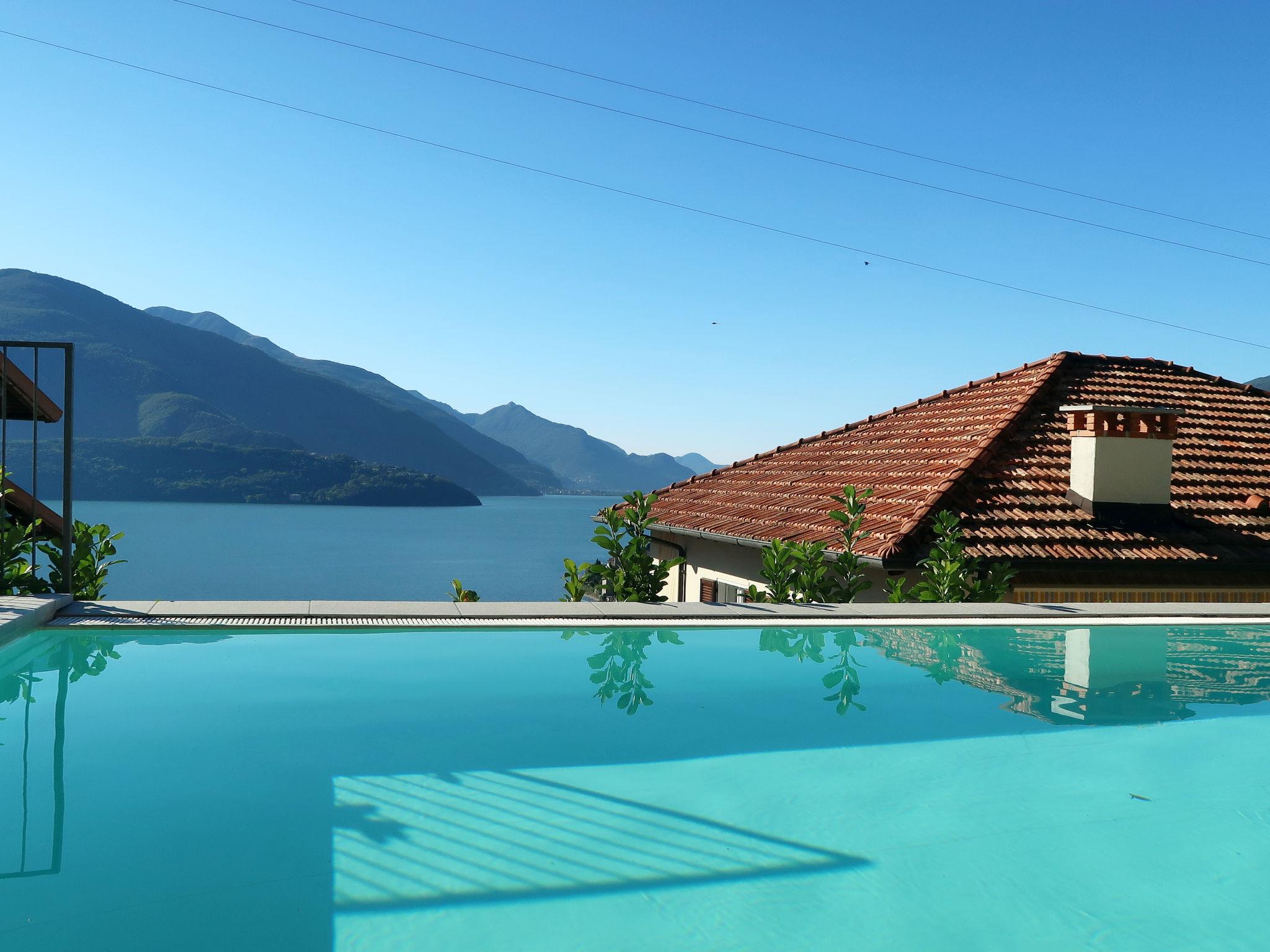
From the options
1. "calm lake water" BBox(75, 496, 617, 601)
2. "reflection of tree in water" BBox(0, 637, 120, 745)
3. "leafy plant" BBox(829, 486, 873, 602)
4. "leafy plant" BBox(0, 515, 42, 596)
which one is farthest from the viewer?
"calm lake water" BBox(75, 496, 617, 601)

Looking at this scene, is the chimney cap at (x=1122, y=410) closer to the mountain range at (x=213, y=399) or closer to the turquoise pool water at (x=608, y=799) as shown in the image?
the turquoise pool water at (x=608, y=799)

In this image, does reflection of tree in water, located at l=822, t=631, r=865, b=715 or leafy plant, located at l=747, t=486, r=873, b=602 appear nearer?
reflection of tree in water, located at l=822, t=631, r=865, b=715

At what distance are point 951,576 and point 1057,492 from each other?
150 inches

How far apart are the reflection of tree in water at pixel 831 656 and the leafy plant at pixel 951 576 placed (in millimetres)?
2091

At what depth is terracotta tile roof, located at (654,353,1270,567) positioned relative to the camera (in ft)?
39.0

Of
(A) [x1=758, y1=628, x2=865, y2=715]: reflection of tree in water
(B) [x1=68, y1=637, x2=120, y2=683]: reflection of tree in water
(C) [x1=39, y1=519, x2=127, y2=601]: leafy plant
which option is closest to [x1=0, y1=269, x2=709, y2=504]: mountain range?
(C) [x1=39, y1=519, x2=127, y2=601]: leafy plant

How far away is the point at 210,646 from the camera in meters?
6.82

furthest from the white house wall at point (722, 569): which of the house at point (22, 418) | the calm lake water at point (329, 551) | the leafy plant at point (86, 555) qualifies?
the calm lake water at point (329, 551)

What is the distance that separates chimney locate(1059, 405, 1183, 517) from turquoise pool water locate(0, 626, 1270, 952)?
5.71 metres

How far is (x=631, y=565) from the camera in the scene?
33.5 ft

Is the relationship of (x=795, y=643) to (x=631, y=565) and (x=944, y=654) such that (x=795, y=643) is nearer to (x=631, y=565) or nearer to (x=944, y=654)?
(x=944, y=654)

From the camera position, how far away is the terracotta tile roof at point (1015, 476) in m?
11.9

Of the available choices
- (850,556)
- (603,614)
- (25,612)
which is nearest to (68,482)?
(25,612)

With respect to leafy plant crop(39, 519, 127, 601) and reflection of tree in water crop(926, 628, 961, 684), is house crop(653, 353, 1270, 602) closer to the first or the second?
reflection of tree in water crop(926, 628, 961, 684)
